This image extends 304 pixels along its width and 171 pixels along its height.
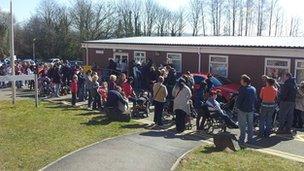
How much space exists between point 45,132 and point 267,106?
6.63m

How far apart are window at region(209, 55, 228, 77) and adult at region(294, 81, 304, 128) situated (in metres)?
9.22

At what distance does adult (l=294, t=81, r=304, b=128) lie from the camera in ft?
51.3

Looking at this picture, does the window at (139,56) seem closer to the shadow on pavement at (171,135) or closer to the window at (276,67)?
the window at (276,67)

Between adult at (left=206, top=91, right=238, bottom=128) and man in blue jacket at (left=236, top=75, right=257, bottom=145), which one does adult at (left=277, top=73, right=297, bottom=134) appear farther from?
man in blue jacket at (left=236, top=75, right=257, bottom=145)

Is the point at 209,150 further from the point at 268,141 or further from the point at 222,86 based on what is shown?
the point at 222,86

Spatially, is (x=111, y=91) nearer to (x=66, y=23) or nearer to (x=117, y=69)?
(x=117, y=69)

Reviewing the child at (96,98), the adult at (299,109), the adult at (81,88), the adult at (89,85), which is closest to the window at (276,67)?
the adult at (299,109)

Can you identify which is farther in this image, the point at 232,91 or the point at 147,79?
the point at 147,79

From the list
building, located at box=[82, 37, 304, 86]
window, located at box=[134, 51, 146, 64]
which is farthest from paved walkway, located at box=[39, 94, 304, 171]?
window, located at box=[134, 51, 146, 64]

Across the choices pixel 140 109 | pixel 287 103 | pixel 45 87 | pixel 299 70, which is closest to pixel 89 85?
pixel 140 109

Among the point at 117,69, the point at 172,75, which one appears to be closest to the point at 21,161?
the point at 172,75

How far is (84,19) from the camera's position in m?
73.7

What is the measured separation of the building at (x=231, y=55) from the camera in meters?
21.9

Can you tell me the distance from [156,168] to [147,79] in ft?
43.7
